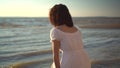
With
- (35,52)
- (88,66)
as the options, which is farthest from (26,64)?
(88,66)

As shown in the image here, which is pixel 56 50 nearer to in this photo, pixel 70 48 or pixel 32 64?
pixel 70 48

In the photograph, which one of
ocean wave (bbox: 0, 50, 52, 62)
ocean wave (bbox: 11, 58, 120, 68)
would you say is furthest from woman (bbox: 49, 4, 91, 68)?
ocean wave (bbox: 0, 50, 52, 62)

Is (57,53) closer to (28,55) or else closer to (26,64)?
(26,64)

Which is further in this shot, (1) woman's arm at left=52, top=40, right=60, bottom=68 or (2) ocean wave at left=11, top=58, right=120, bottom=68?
(2) ocean wave at left=11, top=58, right=120, bottom=68

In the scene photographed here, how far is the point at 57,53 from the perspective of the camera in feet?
12.5

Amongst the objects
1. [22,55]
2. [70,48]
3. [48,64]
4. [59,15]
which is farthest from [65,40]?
[22,55]

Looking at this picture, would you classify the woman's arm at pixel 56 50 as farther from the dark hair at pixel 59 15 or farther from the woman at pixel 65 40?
the dark hair at pixel 59 15

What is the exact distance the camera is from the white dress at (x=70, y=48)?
385cm

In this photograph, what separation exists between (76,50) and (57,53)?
0.30 meters

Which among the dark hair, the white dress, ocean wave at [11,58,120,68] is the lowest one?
ocean wave at [11,58,120,68]

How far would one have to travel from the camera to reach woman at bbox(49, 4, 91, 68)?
3.83 metres

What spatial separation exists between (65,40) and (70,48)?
5.4 inches

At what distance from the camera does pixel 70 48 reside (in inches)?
153

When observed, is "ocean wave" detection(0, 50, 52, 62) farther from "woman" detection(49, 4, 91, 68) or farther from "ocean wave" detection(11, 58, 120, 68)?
"woman" detection(49, 4, 91, 68)
